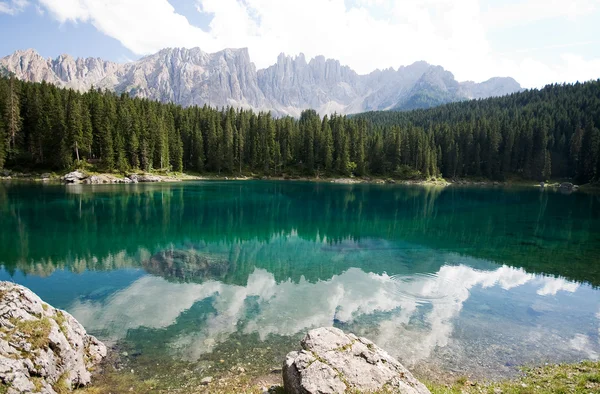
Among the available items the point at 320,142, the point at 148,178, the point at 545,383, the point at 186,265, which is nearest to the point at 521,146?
the point at 320,142

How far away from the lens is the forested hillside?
9631 cm

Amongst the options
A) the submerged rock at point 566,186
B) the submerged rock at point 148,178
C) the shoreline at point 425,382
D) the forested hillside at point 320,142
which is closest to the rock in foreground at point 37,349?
the shoreline at point 425,382

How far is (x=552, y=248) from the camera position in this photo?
1326 inches

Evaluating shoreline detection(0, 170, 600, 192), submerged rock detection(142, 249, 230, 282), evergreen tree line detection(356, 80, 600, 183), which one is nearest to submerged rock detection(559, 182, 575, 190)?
shoreline detection(0, 170, 600, 192)

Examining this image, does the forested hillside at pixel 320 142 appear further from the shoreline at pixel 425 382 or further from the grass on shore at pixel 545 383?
the grass on shore at pixel 545 383

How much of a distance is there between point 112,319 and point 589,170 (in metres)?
154

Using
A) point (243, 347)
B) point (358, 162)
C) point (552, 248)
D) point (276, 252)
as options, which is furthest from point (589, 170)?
point (243, 347)

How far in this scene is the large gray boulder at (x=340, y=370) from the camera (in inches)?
303

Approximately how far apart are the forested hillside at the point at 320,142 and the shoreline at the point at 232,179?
3.53 metres

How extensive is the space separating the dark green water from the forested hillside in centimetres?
5941

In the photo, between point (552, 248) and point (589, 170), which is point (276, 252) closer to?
point (552, 248)

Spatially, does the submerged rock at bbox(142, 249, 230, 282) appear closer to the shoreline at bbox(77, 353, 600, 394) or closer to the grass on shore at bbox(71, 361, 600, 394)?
the shoreline at bbox(77, 353, 600, 394)

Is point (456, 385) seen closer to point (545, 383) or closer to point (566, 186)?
point (545, 383)

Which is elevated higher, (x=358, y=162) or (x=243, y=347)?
(x=358, y=162)
